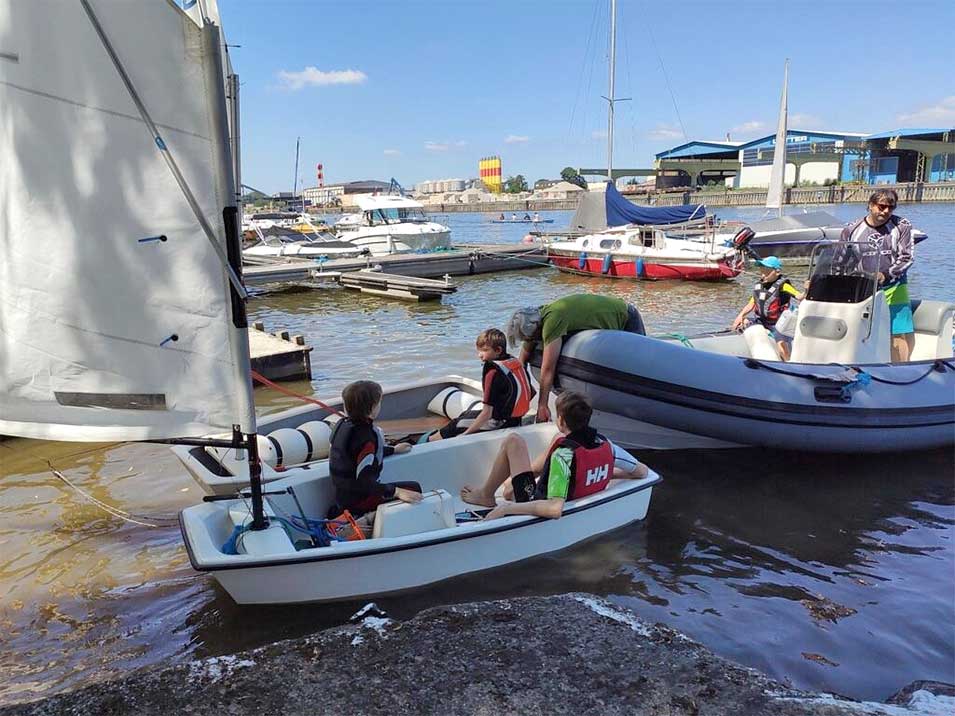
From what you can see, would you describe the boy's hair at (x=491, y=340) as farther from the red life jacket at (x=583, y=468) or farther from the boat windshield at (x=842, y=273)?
the boat windshield at (x=842, y=273)

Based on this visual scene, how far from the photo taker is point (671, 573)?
15.9ft

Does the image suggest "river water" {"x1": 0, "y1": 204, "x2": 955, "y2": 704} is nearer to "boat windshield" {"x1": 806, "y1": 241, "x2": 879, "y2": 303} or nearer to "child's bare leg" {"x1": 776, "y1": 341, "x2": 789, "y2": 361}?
"child's bare leg" {"x1": 776, "y1": 341, "x2": 789, "y2": 361}

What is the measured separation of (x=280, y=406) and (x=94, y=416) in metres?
5.78

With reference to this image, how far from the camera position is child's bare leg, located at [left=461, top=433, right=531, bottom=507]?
503cm

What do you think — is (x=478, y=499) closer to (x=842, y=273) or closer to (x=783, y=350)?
(x=842, y=273)

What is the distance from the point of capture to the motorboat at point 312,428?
5.11m

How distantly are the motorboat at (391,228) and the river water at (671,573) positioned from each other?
67.2 ft

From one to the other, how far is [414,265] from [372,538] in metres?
19.8

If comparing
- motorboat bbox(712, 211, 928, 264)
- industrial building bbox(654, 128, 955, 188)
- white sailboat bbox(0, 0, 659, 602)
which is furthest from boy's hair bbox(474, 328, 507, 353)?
industrial building bbox(654, 128, 955, 188)

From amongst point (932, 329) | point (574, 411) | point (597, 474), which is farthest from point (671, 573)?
point (932, 329)

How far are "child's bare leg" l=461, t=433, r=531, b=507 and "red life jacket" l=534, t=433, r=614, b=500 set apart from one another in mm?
260

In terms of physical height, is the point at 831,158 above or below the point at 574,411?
above

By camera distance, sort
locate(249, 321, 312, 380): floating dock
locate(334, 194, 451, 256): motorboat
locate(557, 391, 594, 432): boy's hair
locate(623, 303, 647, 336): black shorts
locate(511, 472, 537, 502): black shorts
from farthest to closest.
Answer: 1. locate(334, 194, 451, 256): motorboat
2. locate(249, 321, 312, 380): floating dock
3. locate(623, 303, 647, 336): black shorts
4. locate(511, 472, 537, 502): black shorts
5. locate(557, 391, 594, 432): boy's hair

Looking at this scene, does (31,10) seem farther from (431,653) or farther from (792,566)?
(792,566)
